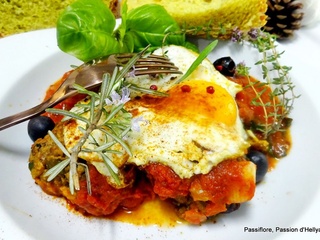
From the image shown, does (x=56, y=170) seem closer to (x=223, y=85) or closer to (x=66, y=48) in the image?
(x=66, y=48)

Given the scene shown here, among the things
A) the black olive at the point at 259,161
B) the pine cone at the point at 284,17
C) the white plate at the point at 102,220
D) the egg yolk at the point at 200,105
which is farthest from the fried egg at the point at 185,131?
the pine cone at the point at 284,17

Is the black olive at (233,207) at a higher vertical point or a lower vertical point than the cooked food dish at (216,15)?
lower

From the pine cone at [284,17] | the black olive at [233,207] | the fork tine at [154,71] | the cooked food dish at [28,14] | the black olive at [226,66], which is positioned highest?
the fork tine at [154,71]

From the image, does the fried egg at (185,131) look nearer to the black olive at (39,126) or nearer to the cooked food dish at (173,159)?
the cooked food dish at (173,159)

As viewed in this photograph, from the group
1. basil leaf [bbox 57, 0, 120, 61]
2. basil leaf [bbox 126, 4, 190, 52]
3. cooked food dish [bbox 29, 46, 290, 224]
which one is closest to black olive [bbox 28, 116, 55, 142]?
cooked food dish [bbox 29, 46, 290, 224]

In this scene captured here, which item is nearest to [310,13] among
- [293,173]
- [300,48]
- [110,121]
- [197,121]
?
[300,48]

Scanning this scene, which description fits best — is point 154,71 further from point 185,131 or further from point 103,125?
point 103,125

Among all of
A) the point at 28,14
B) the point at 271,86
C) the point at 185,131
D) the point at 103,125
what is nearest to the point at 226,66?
the point at 271,86
